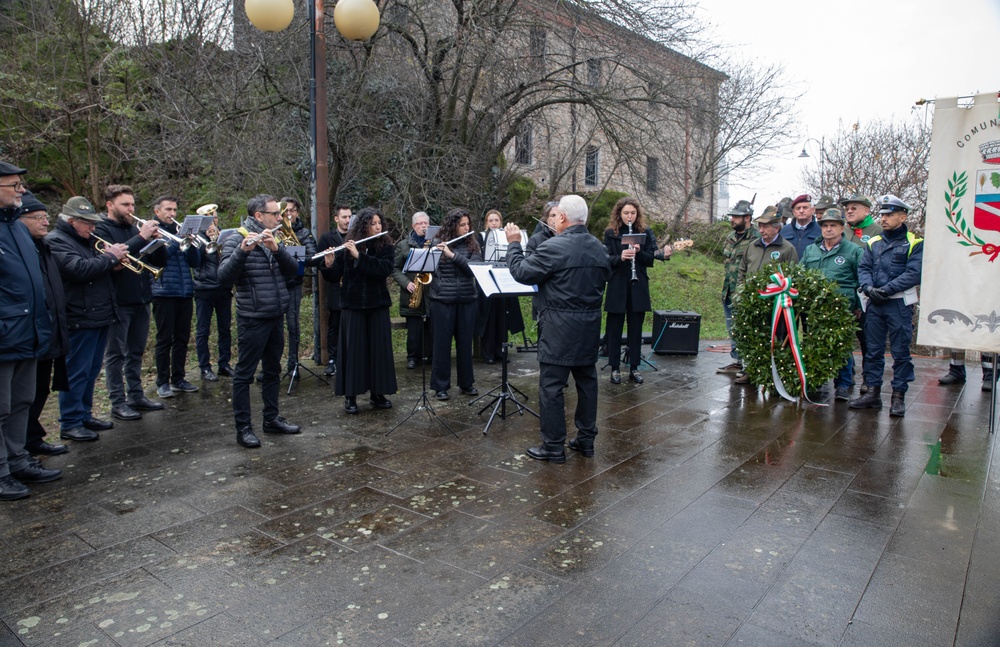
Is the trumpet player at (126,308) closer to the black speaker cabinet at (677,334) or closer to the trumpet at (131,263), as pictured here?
the trumpet at (131,263)

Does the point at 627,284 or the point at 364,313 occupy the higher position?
the point at 627,284

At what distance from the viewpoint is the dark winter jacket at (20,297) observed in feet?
14.7

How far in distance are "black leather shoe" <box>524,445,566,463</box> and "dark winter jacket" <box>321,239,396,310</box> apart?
2213mm

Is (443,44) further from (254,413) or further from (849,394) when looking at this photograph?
(849,394)

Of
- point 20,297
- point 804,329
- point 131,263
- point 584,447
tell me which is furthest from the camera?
point 804,329

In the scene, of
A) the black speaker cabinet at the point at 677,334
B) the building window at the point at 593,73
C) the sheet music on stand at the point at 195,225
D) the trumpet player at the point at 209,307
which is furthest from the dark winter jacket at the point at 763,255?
the trumpet player at the point at 209,307

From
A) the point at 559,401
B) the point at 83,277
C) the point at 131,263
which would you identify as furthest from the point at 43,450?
the point at 559,401

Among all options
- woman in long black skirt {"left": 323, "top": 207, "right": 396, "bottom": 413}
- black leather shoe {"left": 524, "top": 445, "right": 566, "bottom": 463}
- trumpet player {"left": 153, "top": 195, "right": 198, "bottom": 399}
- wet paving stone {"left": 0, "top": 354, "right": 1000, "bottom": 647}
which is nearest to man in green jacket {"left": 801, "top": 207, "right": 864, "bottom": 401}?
wet paving stone {"left": 0, "top": 354, "right": 1000, "bottom": 647}

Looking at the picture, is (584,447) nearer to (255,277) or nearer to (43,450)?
(255,277)

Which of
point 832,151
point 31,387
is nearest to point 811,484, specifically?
point 31,387

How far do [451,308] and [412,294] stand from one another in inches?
19.7

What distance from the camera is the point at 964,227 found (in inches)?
160

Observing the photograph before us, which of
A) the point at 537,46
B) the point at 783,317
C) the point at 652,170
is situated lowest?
the point at 783,317

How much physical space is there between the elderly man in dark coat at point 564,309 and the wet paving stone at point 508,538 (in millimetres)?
410
